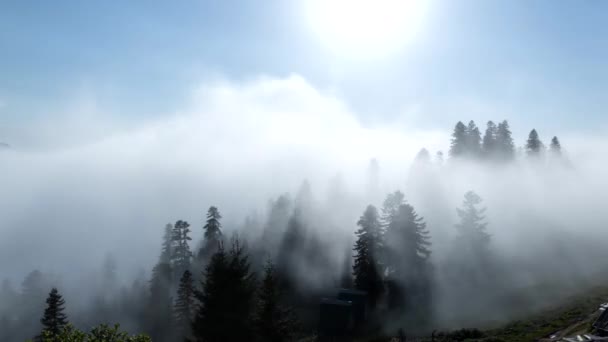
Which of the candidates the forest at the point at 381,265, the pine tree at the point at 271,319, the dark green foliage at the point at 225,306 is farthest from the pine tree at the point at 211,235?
the dark green foliage at the point at 225,306

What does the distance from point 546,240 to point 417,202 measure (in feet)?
85.3

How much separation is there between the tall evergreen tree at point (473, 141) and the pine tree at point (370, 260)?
4982 cm

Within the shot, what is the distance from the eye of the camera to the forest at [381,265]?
1437 inches

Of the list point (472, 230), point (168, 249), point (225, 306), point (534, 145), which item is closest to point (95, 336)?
point (225, 306)

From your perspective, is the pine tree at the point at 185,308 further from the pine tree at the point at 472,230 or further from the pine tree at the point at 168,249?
the pine tree at the point at 472,230

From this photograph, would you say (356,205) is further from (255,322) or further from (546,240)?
(255,322)

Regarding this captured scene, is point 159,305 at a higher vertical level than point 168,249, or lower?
lower

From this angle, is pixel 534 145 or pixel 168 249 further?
pixel 534 145

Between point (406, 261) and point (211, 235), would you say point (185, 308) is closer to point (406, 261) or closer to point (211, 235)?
point (211, 235)

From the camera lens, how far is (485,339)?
128 feet

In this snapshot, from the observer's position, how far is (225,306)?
97.9ft

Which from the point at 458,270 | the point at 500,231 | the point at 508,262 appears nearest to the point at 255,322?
the point at 458,270

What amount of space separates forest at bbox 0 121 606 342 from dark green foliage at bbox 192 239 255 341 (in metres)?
0.07

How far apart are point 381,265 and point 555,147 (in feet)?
237
